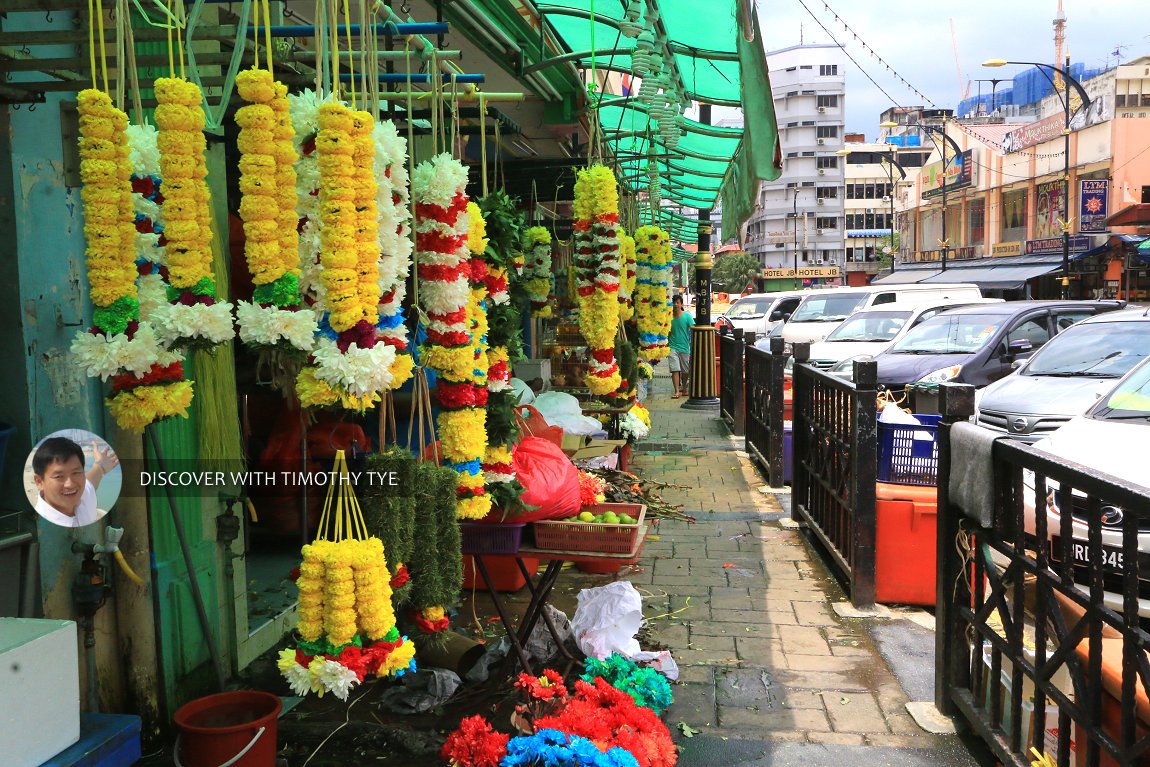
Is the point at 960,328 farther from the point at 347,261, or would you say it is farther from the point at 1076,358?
the point at 347,261

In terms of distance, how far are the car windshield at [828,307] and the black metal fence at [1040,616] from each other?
13628 mm

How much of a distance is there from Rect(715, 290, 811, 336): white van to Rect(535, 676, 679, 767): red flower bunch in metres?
17.4

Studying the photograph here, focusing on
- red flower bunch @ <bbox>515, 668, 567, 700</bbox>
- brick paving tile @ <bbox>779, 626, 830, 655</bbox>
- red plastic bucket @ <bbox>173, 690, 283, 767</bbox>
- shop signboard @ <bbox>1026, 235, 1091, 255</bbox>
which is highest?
shop signboard @ <bbox>1026, 235, 1091, 255</bbox>

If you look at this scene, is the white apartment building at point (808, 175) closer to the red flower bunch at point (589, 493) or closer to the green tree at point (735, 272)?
the green tree at point (735, 272)

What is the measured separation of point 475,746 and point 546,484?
1193 millimetres

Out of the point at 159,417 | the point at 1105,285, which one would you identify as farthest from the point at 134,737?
the point at 1105,285

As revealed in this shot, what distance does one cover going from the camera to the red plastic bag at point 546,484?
3.96 m

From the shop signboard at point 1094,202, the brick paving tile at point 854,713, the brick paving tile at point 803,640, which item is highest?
the shop signboard at point 1094,202

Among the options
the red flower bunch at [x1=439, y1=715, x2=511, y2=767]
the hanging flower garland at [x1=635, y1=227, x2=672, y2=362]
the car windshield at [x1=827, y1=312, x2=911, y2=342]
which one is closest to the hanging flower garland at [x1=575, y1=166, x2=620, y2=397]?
the hanging flower garland at [x1=635, y1=227, x2=672, y2=362]

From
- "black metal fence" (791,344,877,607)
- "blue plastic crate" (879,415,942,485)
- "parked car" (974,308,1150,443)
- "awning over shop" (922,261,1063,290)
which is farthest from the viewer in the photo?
"awning over shop" (922,261,1063,290)

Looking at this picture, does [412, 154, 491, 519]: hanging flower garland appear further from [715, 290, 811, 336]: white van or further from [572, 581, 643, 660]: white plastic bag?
[715, 290, 811, 336]: white van

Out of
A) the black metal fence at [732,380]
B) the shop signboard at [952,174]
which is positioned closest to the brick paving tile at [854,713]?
the black metal fence at [732,380]

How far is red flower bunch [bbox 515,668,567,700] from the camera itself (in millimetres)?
3459

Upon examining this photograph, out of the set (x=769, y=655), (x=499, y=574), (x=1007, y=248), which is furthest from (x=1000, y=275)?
(x=769, y=655)
